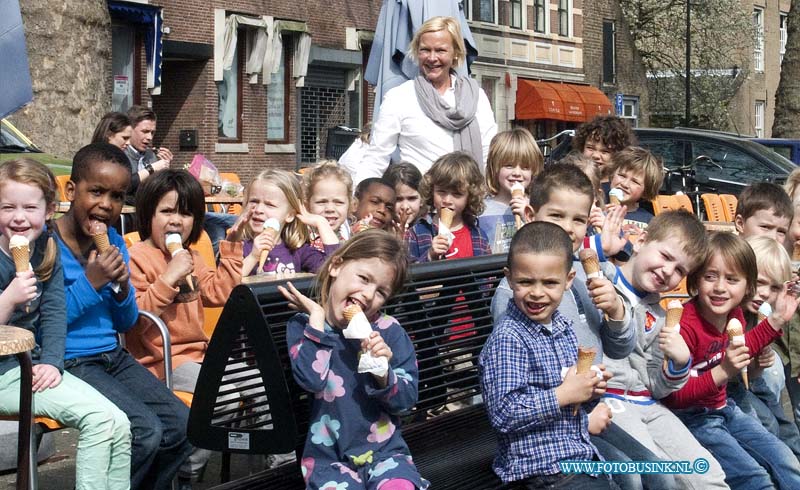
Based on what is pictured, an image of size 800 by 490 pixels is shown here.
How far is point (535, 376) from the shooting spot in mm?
3918

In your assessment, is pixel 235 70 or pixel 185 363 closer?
pixel 185 363

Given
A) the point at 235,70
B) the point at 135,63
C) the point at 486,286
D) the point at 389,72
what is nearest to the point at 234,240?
the point at 486,286

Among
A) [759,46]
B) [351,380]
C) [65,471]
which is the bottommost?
[65,471]

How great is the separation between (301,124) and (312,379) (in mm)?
25882

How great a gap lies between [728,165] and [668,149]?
91 cm

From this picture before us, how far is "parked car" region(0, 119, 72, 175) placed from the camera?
10086 mm

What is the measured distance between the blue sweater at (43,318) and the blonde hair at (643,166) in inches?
152

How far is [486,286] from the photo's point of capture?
509cm

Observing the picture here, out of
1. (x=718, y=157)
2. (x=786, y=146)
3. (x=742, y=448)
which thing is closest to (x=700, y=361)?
(x=742, y=448)

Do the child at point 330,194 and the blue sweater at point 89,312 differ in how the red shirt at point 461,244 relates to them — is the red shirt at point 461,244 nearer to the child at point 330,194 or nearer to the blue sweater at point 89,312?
the child at point 330,194

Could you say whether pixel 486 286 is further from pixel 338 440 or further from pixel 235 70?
pixel 235 70

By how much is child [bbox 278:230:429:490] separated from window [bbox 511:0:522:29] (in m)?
36.0

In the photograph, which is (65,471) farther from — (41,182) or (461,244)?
(461,244)

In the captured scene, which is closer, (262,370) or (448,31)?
(262,370)
